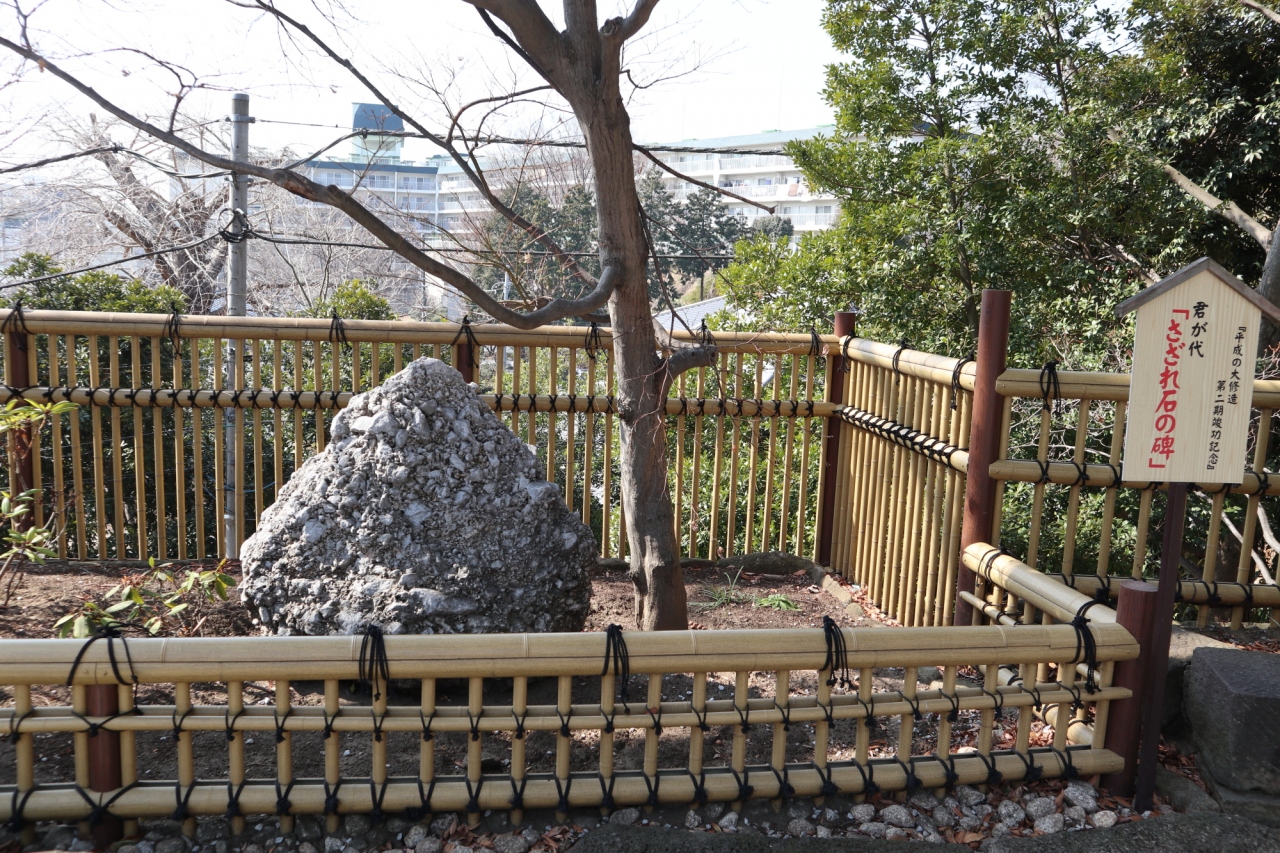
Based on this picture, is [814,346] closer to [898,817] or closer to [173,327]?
[898,817]

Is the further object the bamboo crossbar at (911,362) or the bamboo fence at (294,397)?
the bamboo fence at (294,397)

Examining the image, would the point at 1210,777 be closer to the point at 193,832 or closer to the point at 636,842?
the point at 636,842

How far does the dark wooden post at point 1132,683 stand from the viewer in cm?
282

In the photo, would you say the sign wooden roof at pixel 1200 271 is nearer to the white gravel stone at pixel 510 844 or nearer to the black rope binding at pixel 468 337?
the white gravel stone at pixel 510 844

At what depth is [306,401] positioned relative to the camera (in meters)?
4.73

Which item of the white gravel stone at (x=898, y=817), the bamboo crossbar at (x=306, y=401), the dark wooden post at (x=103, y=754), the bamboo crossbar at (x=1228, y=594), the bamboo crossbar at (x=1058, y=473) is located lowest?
the white gravel stone at (x=898, y=817)

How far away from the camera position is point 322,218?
1479cm

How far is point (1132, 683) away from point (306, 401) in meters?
3.87

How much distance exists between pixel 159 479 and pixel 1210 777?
→ 4781 mm

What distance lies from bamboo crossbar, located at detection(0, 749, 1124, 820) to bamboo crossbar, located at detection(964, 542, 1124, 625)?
0.42 meters

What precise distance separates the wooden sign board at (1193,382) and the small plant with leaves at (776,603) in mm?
2201

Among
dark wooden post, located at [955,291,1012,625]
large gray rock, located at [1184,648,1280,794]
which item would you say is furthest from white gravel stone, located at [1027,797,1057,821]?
dark wooden post, located at [955,291,1012,625]

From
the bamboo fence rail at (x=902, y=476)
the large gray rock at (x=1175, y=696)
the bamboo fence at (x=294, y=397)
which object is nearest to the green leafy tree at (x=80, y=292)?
the bamboo fence at (x=294, y=397)

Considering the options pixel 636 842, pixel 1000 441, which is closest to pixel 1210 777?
pixel 1000 441
